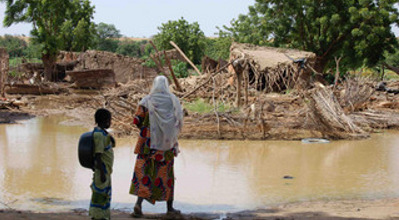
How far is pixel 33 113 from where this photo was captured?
42.8 feet

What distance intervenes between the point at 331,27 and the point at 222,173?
50.7 feet

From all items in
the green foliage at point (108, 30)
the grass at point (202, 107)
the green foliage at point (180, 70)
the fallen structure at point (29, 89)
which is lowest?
the grass at point (202, 107)

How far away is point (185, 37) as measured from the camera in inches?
1505

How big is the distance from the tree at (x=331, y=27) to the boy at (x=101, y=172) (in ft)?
57.6

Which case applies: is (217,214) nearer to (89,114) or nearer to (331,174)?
(331,174)

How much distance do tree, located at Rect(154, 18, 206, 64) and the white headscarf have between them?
3284 cm

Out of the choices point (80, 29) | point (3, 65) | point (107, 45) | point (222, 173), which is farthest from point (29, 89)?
point (107, 45)

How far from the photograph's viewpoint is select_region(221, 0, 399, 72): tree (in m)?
19.3

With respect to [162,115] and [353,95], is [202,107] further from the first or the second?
[162,115]

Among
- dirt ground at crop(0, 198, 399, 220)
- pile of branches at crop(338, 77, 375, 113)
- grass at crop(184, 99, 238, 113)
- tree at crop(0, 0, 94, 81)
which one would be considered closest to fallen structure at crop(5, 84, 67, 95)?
tree at crop(0, 0, 94, 81)

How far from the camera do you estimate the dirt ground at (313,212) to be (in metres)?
3.93

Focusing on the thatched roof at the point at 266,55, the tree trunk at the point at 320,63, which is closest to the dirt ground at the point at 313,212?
the thatched roof at the point at 266,55

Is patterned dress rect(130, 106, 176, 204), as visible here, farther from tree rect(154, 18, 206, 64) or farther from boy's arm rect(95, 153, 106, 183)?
tree rect(154, 18, 206, 64)

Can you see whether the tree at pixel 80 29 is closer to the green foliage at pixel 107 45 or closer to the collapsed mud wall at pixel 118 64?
the collapsed mud wall at pixel 118 64
